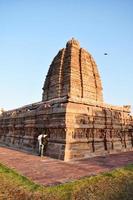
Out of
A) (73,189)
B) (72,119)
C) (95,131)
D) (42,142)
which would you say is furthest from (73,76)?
(73,189)

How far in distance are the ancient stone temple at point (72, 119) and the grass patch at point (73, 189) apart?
13.7 feet

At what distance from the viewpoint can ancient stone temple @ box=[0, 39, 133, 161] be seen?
10.2 meters

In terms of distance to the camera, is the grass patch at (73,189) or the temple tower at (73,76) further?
the temple tower at (73,76)

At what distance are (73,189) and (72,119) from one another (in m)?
5.90

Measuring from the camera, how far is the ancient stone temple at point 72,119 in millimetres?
10227

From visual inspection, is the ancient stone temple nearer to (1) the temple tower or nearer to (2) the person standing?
(1) the temple tower

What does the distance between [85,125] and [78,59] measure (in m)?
11.1

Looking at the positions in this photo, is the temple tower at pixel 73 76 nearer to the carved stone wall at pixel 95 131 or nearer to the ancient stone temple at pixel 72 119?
the ancient stone temple at pixel 72 119

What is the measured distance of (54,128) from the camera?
10766 mm

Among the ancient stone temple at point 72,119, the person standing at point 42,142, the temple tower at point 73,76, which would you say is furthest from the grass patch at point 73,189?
the temple tower at point 73,76

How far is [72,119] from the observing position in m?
10.3

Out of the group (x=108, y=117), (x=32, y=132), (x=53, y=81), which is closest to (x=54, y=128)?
(x=32, y=132)

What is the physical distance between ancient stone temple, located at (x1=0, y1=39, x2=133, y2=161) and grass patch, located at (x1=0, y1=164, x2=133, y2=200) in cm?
417

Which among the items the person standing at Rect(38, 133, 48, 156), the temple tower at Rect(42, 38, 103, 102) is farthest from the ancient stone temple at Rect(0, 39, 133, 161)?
the person standing at Rect(38, 133, 48, 156)
